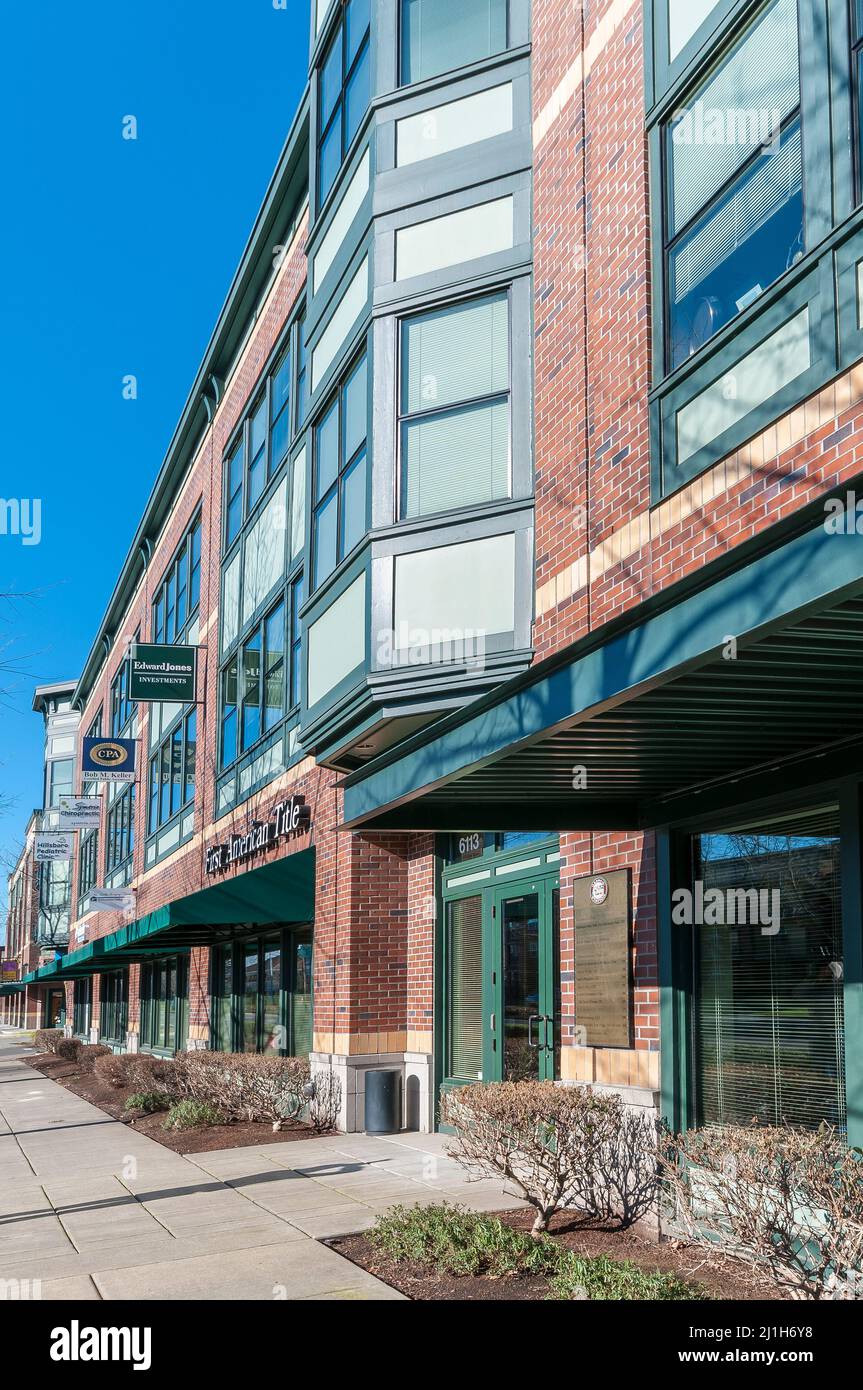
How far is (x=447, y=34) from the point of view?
12.4 metres

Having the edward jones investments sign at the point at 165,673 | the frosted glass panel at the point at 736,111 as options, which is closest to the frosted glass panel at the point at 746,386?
the frosted glass panel at the point at 736,111

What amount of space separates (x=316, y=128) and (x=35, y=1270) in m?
12.8

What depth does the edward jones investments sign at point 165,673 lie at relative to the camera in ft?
78.1

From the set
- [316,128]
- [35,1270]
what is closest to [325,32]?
[316,128]

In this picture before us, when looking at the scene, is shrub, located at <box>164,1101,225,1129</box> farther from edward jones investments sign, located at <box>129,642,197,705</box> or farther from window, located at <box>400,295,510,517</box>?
edward jones investments sign, located at <box>129,642,197,705</box>

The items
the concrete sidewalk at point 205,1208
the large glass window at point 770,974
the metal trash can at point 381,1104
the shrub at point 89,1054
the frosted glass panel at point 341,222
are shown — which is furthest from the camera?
the shrub at point 89,1054

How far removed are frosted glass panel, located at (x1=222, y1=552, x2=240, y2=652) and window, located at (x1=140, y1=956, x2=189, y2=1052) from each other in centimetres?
741

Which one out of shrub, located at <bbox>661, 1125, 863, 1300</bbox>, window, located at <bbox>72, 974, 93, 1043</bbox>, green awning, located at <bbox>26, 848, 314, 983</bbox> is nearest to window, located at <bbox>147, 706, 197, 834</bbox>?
green awning, located at <bbox>26, 848, 314, 983</bbox>

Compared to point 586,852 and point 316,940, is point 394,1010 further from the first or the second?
point 586,852

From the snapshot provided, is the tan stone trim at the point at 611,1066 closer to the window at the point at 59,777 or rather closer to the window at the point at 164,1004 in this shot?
the window at the point at 164,1004

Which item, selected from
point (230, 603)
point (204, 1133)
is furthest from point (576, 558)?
point (230, 603)

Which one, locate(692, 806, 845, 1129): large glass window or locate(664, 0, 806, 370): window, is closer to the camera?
locate(692, 806, 845, 1129): large glass window

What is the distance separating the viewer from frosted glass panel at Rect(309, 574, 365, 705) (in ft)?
40.5

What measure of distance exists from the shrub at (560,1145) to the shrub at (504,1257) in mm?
355
